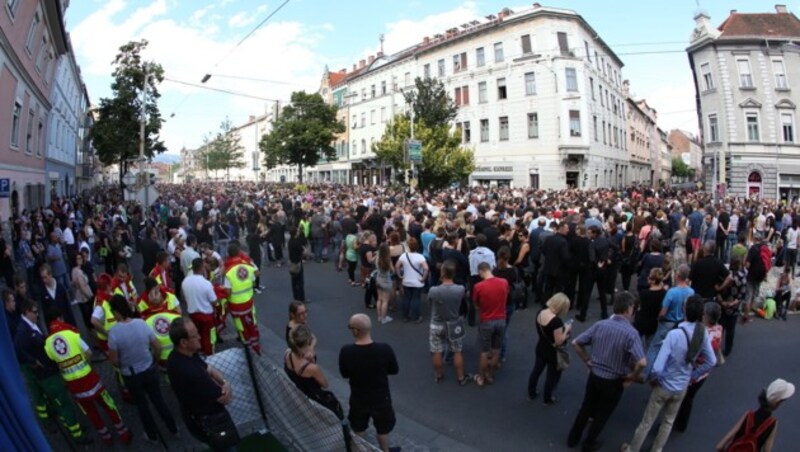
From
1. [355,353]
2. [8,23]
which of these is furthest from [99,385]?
[8,23]

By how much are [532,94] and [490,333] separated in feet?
115

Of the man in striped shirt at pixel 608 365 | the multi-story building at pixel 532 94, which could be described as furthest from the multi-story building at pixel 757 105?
the man in striped shirt at pixel 608 365

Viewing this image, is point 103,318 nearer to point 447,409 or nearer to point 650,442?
point 447,409

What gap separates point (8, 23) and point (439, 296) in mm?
18389

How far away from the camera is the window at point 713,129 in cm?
3606

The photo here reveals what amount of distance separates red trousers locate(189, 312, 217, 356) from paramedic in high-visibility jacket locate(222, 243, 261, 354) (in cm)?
38

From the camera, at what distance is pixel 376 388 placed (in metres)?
4.47

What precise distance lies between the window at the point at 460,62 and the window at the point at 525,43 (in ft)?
19.4

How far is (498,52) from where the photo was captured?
1569 inches

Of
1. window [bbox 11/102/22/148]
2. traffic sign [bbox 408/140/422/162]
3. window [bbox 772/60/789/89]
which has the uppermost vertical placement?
window [bbox 772/60/789/89]

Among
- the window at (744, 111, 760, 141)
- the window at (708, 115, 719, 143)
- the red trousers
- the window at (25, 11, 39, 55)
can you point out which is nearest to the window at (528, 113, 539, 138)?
the window at (708, 115, 719, 143)

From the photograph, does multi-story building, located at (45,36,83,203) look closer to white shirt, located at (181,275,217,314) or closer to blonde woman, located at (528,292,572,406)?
white shirt, located at (181,275,217,314)

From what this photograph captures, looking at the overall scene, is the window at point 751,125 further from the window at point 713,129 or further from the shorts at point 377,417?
the shorts at point 377,417

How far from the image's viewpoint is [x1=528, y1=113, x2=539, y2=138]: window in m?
38.2
